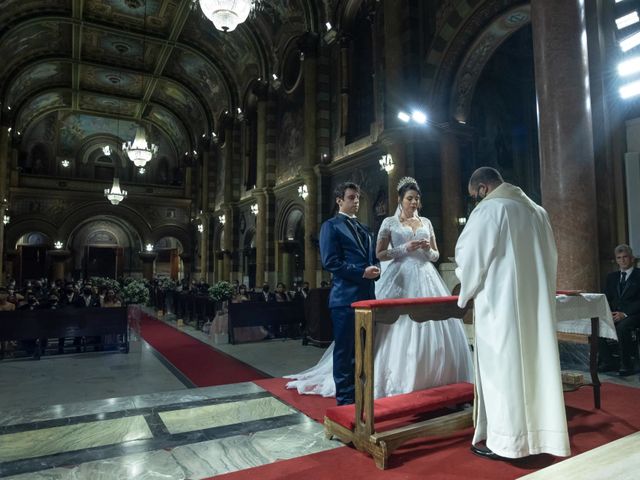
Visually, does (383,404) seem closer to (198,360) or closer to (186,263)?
(198,360)

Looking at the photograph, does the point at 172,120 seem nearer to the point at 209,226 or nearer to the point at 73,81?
the point at 73,81

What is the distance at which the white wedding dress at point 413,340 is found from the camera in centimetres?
339

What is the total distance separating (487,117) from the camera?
11906mm

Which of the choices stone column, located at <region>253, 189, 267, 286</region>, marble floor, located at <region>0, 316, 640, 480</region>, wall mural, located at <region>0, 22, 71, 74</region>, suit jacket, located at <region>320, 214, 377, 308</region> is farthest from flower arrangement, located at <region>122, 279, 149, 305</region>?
wall mural, located at <region>0, 22, 71, 74</region>

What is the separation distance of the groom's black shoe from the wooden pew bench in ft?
21.1

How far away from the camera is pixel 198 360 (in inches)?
272

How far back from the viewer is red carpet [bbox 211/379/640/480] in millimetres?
2420

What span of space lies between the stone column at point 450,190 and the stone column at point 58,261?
22265mm

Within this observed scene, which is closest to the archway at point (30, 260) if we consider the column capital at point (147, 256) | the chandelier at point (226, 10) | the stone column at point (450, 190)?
the column capital at point (147, 256)

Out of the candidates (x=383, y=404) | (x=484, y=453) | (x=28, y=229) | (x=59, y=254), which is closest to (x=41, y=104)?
(x=28, y=229)

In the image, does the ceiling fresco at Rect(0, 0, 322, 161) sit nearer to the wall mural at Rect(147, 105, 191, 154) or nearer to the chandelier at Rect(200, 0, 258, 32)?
the wall mural at Rect(147, 105, 191, 154)

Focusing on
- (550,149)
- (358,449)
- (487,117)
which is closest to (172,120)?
(487,117)

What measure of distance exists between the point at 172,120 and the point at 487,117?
21980mm

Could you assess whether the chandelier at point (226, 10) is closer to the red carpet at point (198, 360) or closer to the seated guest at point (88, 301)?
the red carpet at point (198, 360)
